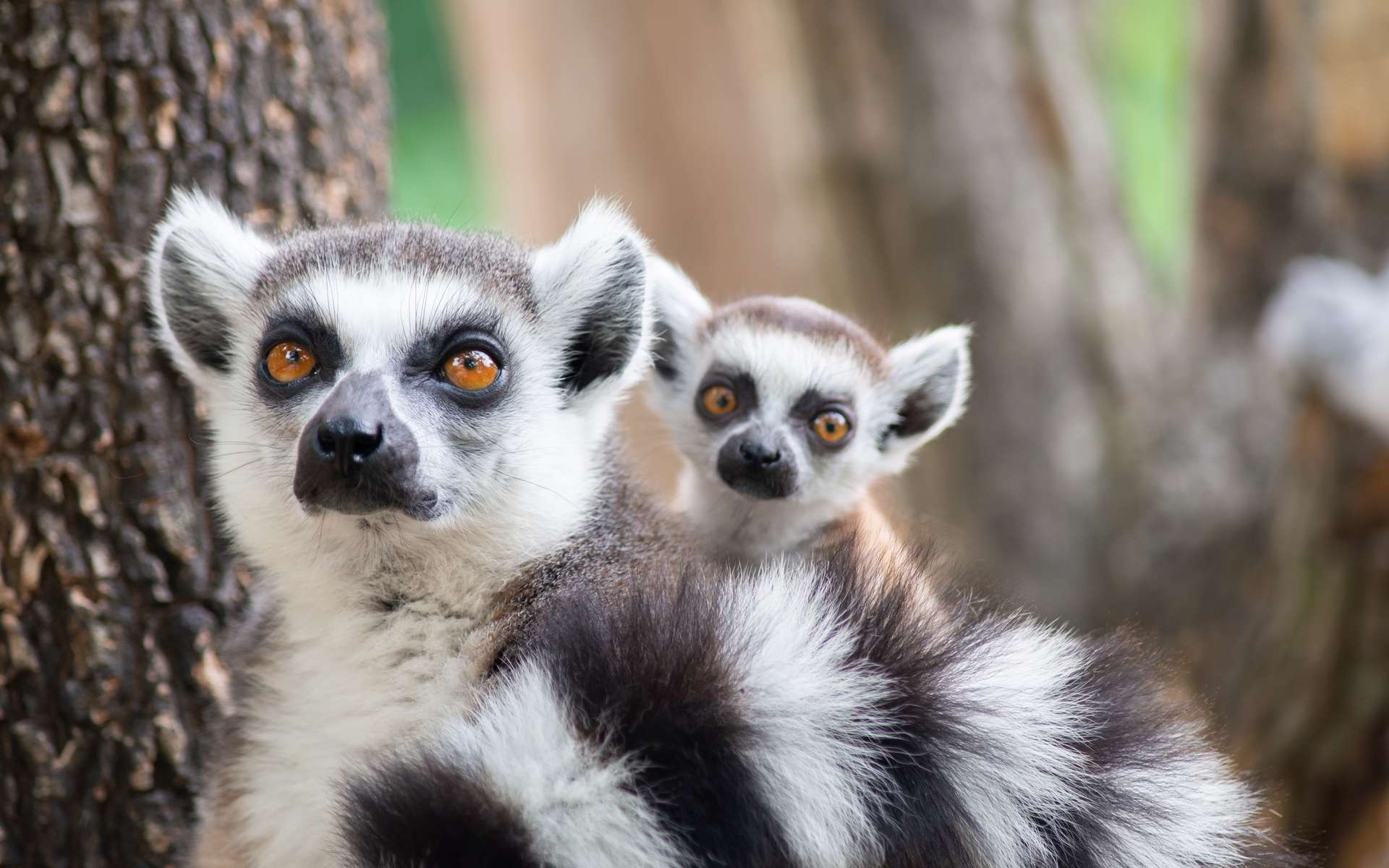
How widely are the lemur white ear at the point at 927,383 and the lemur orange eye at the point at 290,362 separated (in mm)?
1478

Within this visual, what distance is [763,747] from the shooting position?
63.3 inches

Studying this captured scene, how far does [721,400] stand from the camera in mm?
2984

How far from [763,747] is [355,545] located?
2.75 ft

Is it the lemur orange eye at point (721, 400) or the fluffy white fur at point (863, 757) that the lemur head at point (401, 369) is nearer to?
the fluffy white fur at point (863, 757)

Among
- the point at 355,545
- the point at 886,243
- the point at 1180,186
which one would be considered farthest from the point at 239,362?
the point at 1180,186

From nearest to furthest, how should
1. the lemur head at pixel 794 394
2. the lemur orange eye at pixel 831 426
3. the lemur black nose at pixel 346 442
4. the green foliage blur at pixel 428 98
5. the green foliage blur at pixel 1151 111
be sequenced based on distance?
the lemur black nose at pixel 346 442
the lemur head at pixel 794 394
the lemur orange eye at pixel 831 426
the green foliage blur at pixel 1151 111
the green foliage blur at pixel 428 98

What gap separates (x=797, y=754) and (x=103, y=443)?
4.94ft

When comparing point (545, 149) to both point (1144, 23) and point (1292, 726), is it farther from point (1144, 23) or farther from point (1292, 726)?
point (1292, 726)

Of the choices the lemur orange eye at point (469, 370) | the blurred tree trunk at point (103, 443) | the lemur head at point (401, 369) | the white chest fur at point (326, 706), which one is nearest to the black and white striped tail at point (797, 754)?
the white chest fur at point (326, 706)

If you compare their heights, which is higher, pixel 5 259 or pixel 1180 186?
pixel 1180 186

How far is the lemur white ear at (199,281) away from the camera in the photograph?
2275 mm

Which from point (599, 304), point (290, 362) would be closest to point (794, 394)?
point (599, 304)

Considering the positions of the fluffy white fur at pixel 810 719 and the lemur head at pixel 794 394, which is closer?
the fluffy white fur at pixel 810 719

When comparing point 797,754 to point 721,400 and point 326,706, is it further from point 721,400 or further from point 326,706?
point 721,400
